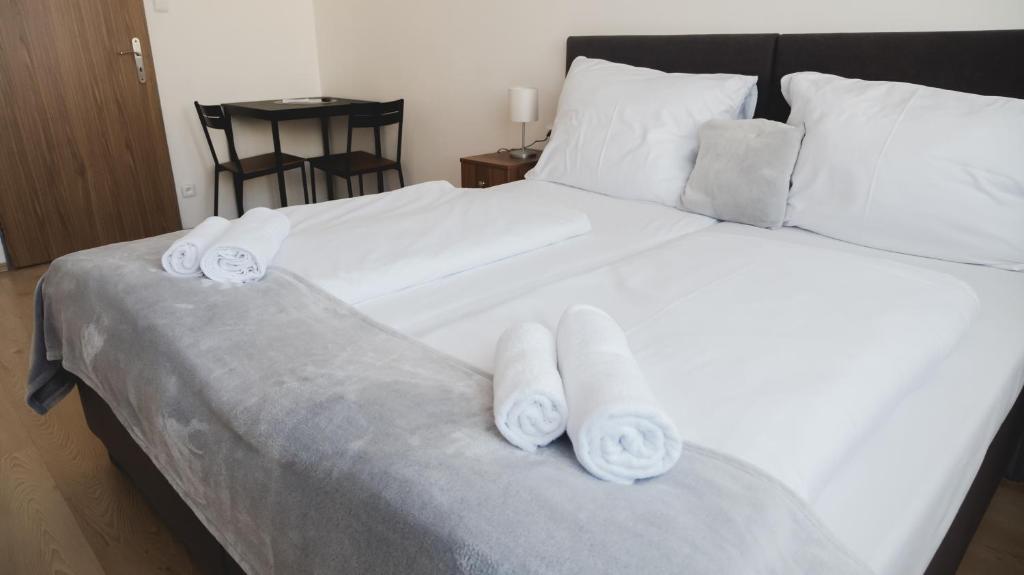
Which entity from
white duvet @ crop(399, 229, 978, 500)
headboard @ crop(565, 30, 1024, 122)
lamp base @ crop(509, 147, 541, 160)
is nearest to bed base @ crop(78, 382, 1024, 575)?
white duvet @ crop(399, 229, 978, 500)

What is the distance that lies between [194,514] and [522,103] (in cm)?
211

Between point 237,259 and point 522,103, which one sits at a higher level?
point 522,103

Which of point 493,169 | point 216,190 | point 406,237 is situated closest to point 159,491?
point 406,237

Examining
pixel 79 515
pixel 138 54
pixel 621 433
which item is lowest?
pixel 79 515

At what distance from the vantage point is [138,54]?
3354mm

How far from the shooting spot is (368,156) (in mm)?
3887

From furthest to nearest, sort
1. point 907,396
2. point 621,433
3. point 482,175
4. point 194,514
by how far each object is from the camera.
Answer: point 482,175
point 194,514
point 907,396
point 621,433

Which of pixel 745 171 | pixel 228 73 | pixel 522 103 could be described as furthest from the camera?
pixel 228 73

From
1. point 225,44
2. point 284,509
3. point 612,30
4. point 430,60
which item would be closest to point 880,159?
point 612,30

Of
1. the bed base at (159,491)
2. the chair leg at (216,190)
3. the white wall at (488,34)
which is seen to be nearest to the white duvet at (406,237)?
the bed base at (159,491)

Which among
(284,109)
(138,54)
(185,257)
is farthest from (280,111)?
(185,257)

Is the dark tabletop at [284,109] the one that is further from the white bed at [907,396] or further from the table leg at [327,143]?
the white bed at [907,396]

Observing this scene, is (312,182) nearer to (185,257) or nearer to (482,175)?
(482,175)

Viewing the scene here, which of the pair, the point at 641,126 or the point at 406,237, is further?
the point at 641,126
